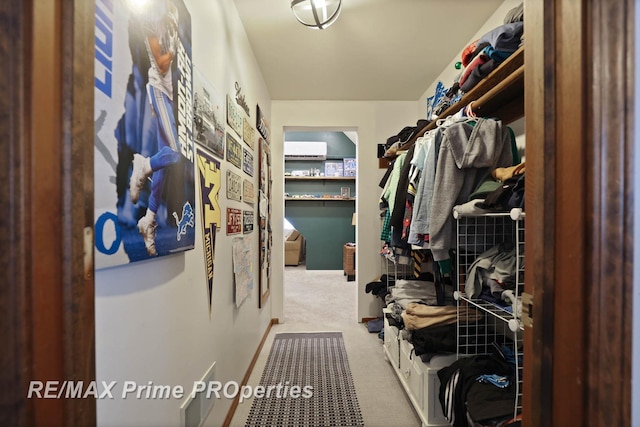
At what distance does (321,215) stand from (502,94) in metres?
4.70

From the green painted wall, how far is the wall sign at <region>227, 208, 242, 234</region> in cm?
418

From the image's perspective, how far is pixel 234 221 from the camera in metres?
1.63

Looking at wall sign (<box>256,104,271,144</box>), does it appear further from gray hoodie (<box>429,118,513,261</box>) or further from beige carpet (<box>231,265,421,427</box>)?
beige carpet (<box>231,265,421,427</box>)

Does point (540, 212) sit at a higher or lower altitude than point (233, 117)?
lower

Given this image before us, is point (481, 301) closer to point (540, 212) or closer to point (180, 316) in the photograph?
point (540, 212)

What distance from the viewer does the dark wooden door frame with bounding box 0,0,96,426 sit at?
0.37m

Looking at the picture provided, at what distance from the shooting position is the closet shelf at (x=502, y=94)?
120 cm

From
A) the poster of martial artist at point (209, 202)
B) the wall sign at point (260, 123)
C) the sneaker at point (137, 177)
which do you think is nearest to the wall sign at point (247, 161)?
the wall sign at point (260, 123)

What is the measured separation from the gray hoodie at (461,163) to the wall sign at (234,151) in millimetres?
1157

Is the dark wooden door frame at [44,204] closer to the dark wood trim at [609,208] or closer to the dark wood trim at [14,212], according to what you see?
the dark wood trim at [14,212]

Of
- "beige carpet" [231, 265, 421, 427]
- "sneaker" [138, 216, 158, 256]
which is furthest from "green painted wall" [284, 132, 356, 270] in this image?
"sneaker" [138, 216, 158, 256]

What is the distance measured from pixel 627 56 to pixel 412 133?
1956 millimetres

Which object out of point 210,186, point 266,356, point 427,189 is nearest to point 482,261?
point 427,189

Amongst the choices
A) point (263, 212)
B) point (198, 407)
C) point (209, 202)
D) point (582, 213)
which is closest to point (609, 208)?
point (582, 213)
